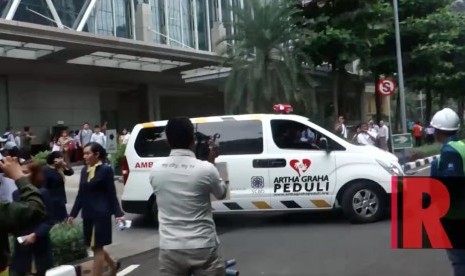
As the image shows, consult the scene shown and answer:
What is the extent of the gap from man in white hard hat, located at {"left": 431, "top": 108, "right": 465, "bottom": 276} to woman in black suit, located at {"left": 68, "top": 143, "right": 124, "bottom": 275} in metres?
3.86

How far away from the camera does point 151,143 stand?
37.8 ft

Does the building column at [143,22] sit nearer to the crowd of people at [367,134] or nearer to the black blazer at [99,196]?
the crowd of people at [367,134]

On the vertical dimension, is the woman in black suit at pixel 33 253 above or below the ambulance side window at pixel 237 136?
below

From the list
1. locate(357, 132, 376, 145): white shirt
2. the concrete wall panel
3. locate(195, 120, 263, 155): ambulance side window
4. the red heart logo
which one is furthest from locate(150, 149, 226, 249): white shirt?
the concrete wall panel

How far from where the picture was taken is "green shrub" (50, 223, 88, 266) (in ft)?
27.4

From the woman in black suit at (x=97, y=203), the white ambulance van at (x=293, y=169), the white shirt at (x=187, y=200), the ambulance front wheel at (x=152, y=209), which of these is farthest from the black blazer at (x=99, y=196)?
the ambulance front wheel at (x=152, y=209)

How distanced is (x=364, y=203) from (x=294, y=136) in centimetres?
158

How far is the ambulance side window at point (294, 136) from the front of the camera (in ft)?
36.3

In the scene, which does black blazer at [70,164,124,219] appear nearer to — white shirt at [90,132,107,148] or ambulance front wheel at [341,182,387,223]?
ambulance front wheel at [341,182,387,223]

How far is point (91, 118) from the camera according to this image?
109 ft

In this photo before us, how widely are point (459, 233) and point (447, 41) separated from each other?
24.6 m

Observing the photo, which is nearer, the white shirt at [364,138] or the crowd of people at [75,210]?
the crowd of people at [75,210]

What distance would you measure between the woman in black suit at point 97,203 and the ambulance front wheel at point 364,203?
448 centimetres

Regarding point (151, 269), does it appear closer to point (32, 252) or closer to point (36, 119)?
point (32, 252)
